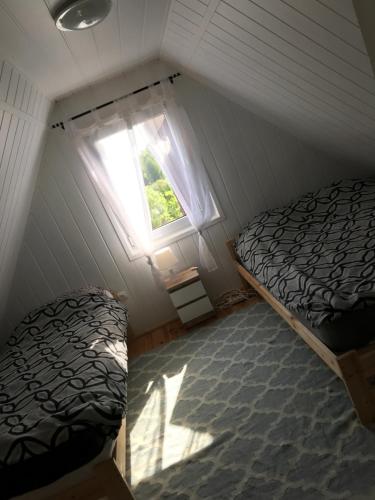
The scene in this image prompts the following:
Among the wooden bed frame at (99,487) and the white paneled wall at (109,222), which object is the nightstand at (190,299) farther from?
the wooden bed frame at (99,487)

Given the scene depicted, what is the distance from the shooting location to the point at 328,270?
2.38 metres

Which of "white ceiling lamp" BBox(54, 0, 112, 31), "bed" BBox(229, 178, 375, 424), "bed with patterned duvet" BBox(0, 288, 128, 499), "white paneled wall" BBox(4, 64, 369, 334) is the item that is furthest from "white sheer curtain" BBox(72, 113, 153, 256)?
"white ceiling lamp" BBox(54, 0, 112, 31)

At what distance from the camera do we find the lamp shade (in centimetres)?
366

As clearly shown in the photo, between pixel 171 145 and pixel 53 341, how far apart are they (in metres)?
1.77

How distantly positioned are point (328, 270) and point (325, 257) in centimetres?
22

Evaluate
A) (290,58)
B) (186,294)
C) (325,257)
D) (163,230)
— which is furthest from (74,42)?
(186,294)

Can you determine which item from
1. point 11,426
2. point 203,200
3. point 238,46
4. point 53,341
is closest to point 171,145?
point 203,200

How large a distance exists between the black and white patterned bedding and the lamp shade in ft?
1.76

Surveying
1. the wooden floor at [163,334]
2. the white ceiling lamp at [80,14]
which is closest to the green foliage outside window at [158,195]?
the wooden floor at [163,334]

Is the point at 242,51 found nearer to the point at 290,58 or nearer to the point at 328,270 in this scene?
the point at 290,58

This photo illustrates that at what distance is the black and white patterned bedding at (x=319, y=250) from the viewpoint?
2037 mm

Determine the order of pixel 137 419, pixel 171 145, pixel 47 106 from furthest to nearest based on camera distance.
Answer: pixel 171 145 < pixel 47 106 < pixel 137 419

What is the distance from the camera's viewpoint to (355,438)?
6.07ft

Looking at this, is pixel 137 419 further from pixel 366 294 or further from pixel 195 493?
pixel 366 294
